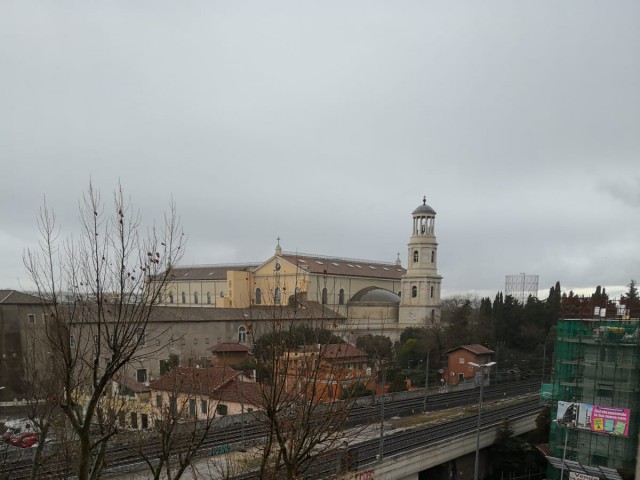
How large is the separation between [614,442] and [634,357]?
158 inches

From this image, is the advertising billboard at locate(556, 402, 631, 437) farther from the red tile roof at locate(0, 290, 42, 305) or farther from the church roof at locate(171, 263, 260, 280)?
the church roof at locate(171, 263, 260, 280)

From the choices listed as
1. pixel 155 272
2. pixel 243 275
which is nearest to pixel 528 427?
pixel 155 272

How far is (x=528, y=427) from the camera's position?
28344mm

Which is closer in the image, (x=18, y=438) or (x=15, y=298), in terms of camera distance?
(x=18, y=438)

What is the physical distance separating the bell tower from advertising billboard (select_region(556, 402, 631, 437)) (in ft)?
136

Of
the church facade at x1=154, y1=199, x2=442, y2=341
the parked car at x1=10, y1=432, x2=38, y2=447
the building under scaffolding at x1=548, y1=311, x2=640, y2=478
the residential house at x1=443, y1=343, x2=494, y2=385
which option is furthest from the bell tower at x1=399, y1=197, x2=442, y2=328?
the parked car at x1=10, y1=432, x2=38, y2=447

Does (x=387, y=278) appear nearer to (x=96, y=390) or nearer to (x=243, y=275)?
(x=243, y=275)

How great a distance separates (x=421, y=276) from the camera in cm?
6475

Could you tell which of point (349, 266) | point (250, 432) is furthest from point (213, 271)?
point (250, 432)

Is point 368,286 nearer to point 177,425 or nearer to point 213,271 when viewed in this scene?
point 213,271

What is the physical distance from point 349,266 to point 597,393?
56.0 m

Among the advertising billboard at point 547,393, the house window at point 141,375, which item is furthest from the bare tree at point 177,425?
the advertising billboard at point 547,393

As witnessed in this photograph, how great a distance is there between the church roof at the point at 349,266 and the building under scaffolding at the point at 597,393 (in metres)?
44.3

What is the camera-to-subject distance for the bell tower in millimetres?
64250
